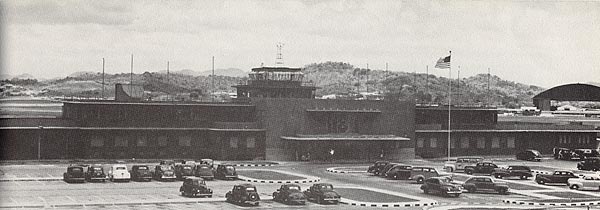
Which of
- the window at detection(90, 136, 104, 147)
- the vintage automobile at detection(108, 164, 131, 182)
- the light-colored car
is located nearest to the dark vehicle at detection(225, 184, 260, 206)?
the vintage automobile at detection(108, 164, 131, 182)

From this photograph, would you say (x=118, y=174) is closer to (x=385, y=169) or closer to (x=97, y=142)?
(x=97, y=142)

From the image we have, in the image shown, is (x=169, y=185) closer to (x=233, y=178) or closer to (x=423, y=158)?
(x=233, y=178)

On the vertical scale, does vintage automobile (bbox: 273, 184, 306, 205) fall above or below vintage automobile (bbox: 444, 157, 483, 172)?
below

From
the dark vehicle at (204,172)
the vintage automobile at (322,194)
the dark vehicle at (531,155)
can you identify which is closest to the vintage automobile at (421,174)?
Answer: the vintage automobile at (322,194)

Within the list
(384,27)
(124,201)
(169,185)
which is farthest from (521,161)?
(124,201)

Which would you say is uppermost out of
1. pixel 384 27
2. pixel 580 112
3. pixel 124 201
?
pixel 384 27

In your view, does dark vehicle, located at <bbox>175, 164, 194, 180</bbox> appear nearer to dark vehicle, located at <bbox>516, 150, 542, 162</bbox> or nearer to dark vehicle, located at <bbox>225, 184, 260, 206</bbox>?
dark vehicle, located at <bbox>225, 184, 260, 206</bbox>
